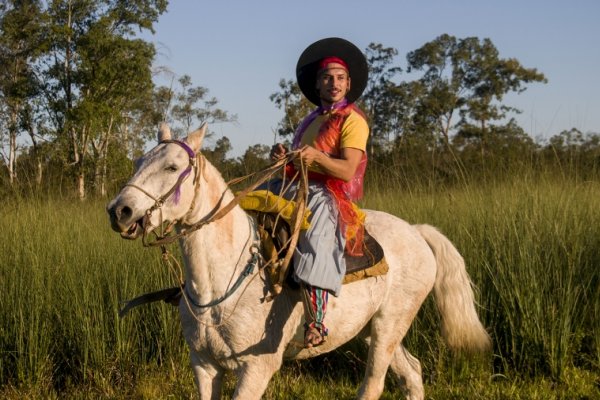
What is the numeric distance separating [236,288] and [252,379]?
0.50m

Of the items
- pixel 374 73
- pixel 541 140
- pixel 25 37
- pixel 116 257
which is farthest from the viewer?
pixel 374 73

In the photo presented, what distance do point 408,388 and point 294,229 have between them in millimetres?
1879

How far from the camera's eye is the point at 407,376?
4863mm

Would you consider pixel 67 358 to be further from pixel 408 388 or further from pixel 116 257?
pixel 408 388

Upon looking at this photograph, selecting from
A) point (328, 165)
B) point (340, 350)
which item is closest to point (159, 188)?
point (328, 165)

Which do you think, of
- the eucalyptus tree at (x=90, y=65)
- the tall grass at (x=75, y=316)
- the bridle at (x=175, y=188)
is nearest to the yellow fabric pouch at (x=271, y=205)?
the bridle at (x=175, y=188)

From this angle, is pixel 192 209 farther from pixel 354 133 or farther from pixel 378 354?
pixel 378 354

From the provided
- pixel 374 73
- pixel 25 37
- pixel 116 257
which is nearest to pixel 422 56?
pixel 374 73

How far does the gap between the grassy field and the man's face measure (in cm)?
254

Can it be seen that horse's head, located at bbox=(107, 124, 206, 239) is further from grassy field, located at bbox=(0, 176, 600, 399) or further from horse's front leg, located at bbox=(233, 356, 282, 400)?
grassy field, located at bbox=(0, 176, 600, 399)

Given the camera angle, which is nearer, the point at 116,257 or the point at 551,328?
the point at 551,328

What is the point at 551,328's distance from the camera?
557 centimetres

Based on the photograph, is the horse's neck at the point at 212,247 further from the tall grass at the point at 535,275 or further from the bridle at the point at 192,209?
the tall grass at the point at 535,275

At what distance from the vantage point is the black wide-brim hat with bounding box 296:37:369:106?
4246 millimetres
